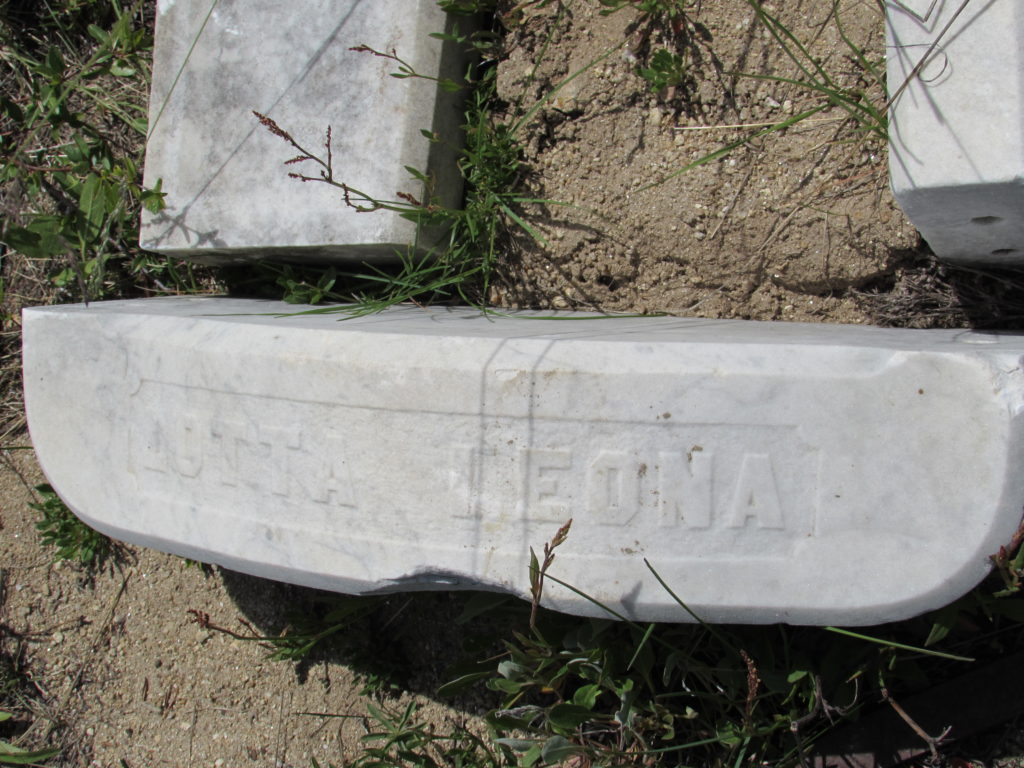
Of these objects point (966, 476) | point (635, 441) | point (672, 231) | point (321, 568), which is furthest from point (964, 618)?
point (321, 568)

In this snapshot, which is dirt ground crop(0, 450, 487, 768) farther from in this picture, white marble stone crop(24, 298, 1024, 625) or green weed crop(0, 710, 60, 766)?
white marble stone crop(24, 298, 1024, 625)

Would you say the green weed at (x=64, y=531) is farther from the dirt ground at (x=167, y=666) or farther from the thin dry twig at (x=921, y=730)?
the thin dry twig at (x=921, y=730)

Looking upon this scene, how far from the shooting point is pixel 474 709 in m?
2.00

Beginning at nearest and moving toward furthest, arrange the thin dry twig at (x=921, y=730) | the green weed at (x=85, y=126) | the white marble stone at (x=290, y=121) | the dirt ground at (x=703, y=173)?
the thin dry twig at (x=921, y=730), the dirt ground at (x=703, y=173), the white marble stone at (x=290, y=121), the green weed at (x=85, y=126)

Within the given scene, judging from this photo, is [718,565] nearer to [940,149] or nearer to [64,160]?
[940,149]

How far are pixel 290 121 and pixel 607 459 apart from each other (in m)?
1.15

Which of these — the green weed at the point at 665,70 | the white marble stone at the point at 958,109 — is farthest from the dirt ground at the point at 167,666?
the white marble stone at the point at 958,109

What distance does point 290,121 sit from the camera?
6.25 ft

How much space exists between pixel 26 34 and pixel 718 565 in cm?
258

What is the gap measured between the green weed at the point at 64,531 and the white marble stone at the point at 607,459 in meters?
0.98

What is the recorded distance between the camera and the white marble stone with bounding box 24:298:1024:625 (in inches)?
49.3

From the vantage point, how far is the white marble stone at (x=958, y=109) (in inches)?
46.6

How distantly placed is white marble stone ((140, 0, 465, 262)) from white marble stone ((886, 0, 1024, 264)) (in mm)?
981

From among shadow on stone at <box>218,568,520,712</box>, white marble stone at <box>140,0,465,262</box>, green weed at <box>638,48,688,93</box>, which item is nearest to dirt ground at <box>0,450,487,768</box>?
shadow on stone at <box>218,568,520,712</box>
